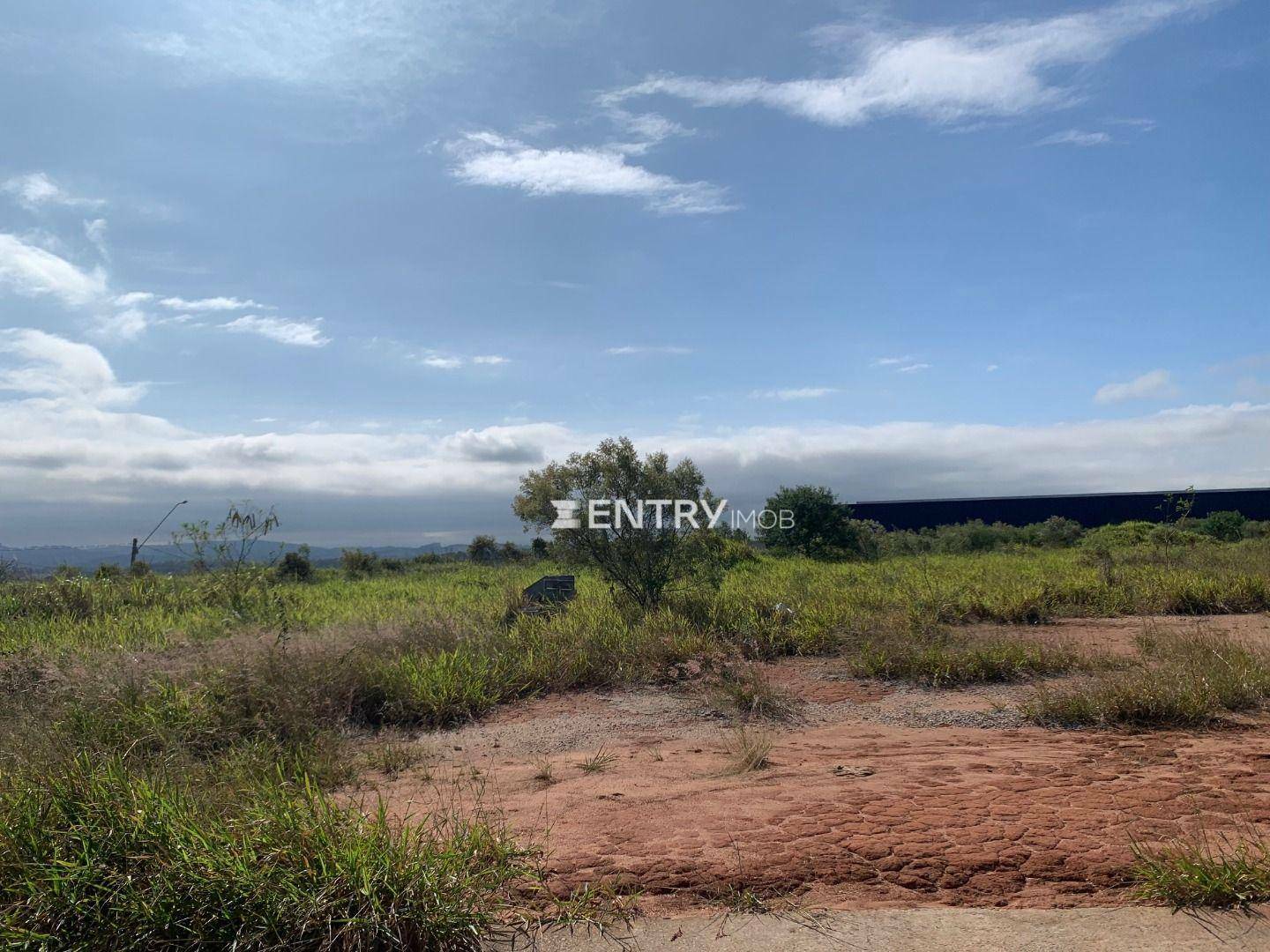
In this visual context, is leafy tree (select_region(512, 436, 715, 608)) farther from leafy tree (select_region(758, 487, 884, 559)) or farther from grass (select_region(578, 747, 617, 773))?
leafy tree (select_region(758, 487, 884, 559))

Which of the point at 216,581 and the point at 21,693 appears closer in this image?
the point at 21,693

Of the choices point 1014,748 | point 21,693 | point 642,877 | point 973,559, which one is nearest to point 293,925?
point 642,877

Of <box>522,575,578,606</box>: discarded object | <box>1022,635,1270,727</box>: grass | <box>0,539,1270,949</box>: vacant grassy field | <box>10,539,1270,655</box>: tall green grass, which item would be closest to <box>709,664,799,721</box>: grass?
<box>0,539,1270,949</box>: vacant grassy field

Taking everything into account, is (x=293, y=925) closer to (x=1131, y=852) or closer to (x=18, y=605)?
(x=1131, y=852)

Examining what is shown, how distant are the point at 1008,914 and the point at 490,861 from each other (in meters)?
2.08

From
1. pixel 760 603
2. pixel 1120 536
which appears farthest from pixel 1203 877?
pixel 1120 536

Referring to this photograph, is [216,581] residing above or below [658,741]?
above

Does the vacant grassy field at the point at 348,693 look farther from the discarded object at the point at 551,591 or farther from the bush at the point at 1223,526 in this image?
the bush at the point at 1223,526

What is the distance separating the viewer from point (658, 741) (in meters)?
6.14

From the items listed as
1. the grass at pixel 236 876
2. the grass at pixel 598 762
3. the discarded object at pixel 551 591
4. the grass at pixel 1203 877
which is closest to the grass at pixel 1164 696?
the grass at pixel 1203 877

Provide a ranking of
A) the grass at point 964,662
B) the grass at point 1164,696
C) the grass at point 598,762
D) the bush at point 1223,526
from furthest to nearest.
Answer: the bush at point 1223,526 < the grass at point 964,662 < the grass at point 1164,696 < the grass at point 598,762

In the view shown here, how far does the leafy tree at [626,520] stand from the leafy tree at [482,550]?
17.0 meters

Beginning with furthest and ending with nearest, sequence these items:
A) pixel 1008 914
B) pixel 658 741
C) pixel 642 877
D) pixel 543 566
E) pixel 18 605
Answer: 1. pixel 543 566
2. pixel 18 605
3. pixel 658 741
4. pixel 642 877
5. pixel 1008 914

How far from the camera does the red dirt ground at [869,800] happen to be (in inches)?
136
